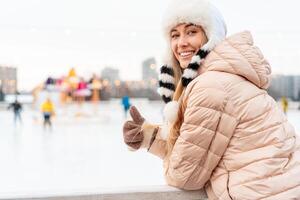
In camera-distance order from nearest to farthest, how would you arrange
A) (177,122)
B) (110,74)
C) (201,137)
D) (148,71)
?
1. (201,137)
2. (177,122)
3. (148,71)
4. (110,74)

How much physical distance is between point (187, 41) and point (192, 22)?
5cm

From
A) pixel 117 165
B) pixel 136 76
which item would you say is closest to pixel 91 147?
pixel 117 165

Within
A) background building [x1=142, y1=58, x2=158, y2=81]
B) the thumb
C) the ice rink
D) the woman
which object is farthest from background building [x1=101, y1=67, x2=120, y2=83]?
the woman

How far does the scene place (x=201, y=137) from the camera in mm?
899

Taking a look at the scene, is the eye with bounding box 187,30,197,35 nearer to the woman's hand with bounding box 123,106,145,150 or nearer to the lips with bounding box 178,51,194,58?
the lips with bounding box 178,51,194,58

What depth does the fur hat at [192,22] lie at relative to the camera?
983mm

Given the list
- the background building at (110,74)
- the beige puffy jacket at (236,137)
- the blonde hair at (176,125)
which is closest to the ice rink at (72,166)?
the blonde hair at (176,125)

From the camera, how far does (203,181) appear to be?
0.96 meters

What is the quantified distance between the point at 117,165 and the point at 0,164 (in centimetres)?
139

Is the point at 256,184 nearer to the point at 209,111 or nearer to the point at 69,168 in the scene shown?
the point at 209,111

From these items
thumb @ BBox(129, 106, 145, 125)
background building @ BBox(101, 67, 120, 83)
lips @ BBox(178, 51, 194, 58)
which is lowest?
background building @ BBox(101, 67, 120, 83)

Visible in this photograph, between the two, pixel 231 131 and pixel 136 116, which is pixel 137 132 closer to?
pixel 136 116

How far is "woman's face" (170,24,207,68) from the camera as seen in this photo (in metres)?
1.05

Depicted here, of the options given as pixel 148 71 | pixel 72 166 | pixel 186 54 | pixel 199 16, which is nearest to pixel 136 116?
pixel 186 54
